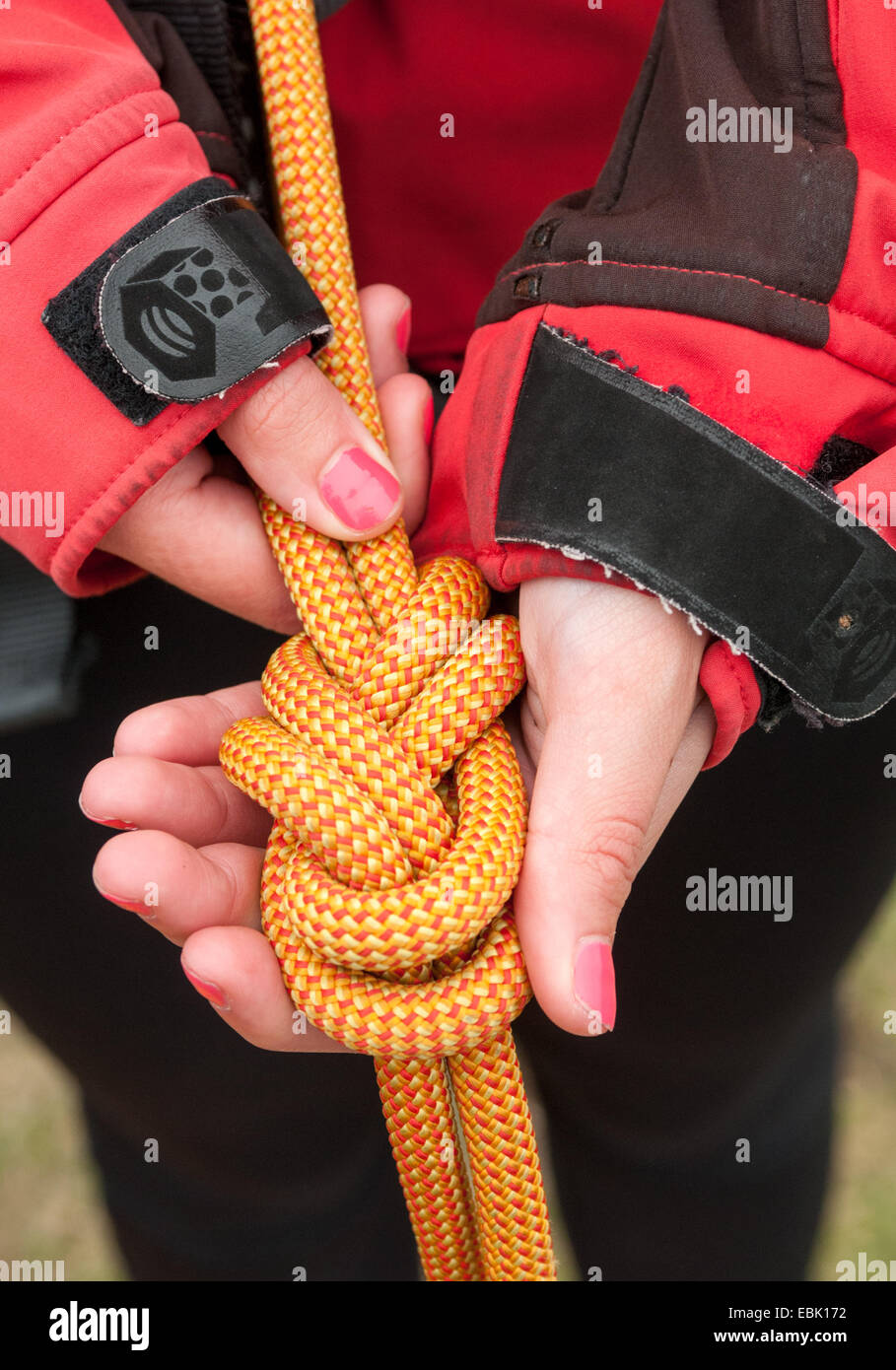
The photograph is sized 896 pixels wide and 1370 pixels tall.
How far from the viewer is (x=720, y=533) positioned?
492 mm

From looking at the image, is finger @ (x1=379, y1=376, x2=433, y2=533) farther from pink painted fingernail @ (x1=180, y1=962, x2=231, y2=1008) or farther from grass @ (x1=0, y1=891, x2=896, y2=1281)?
grass @ (x1=0, y1=891, x2=896, y2=1281)

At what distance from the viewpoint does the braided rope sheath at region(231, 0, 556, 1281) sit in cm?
50

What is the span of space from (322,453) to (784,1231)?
0.69 meters

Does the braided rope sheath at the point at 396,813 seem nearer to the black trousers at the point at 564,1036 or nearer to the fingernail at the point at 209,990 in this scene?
the fingernail at the point at 209,990

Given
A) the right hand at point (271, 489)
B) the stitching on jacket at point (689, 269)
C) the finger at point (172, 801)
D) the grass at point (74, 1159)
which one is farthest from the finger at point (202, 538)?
the grass at point (74, 1159)

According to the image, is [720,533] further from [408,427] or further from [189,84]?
[189,84]

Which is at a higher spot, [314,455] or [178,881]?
[314,455]

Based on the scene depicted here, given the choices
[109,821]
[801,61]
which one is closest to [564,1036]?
[109,821]

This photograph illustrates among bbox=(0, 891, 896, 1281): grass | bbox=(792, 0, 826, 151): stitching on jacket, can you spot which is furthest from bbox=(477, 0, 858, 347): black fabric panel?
bbox=(0, 891, 896, 1281): grass

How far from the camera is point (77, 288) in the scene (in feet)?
1.69

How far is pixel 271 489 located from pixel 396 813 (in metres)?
0.20

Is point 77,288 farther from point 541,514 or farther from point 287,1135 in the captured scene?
point 287,1135

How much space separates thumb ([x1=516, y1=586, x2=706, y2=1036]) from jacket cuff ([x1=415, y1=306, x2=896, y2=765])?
1.0 inches

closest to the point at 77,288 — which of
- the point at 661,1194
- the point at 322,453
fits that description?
the point at 322,453
